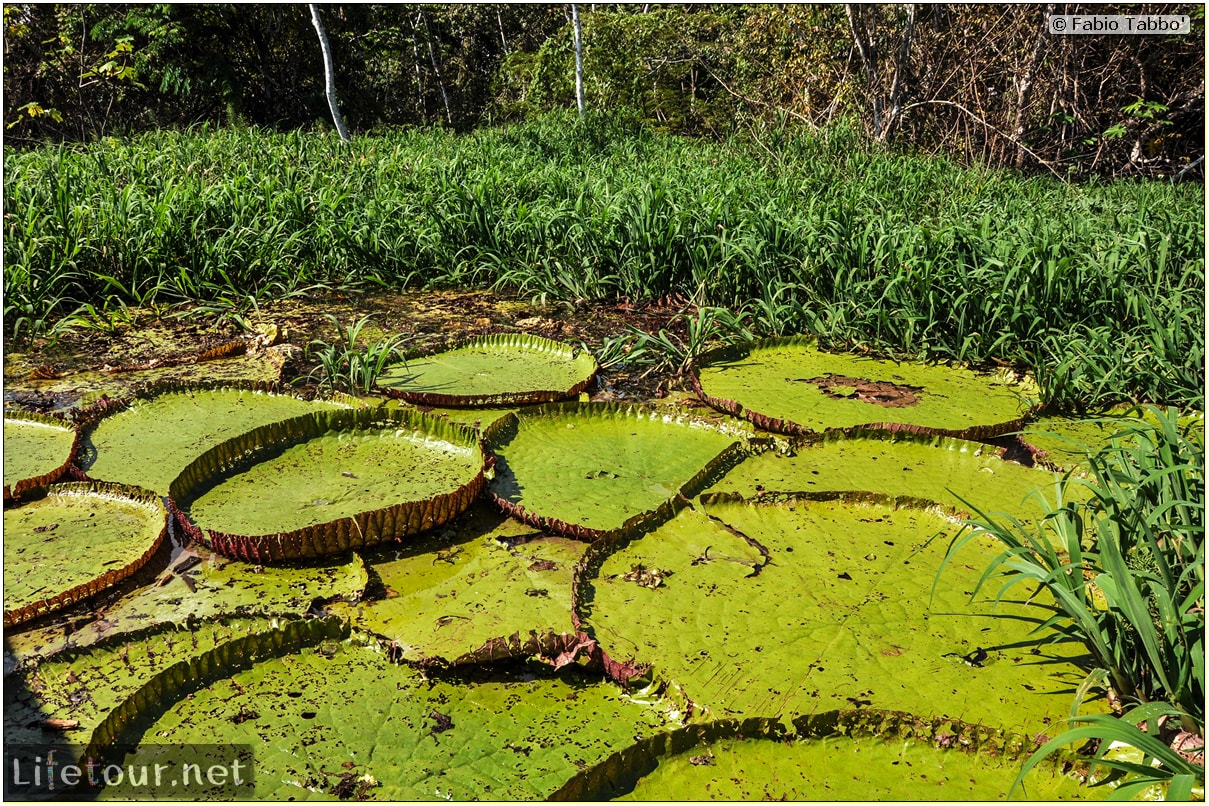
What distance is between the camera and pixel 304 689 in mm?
1729

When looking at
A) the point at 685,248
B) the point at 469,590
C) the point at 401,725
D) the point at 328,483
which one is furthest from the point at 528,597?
the point at 685,248

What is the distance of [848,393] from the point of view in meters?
3.28

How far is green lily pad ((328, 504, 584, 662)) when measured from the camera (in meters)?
1.91

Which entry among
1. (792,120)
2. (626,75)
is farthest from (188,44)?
(792,120)

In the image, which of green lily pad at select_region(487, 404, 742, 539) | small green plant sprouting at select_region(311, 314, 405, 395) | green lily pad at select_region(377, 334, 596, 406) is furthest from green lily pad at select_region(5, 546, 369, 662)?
small green plant sprouting at select_region(311, 314, 405, 395)

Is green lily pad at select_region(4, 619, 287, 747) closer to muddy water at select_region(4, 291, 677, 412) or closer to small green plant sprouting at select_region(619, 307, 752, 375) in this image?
muddy water at select_region(4, 291, 677, 412)

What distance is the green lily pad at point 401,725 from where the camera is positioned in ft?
4.95

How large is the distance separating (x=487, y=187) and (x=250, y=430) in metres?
3.03

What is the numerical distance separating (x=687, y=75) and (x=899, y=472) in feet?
35.4

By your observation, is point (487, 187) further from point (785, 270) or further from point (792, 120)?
point (792, 120)

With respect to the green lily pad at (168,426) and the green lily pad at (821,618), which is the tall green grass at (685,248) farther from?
the green lily pad at (821,618)

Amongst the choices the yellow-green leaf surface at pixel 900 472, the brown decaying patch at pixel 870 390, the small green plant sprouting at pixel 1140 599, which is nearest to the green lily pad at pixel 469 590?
the yellow-green leaf surface at pixel 900 472

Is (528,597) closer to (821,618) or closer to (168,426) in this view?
(821,618)

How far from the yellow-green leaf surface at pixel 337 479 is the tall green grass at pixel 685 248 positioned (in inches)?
68.8
